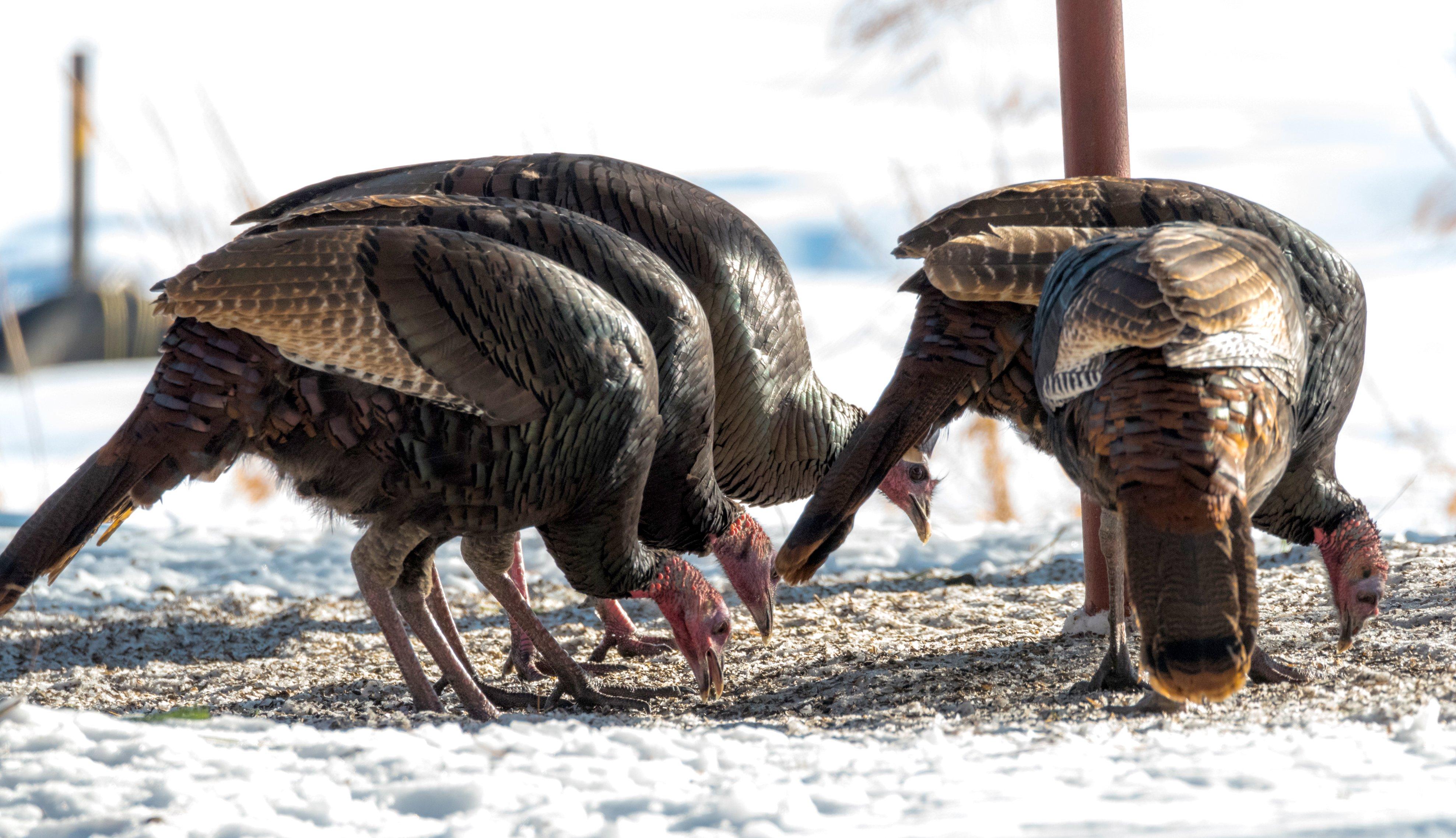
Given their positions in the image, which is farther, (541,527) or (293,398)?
(541,527)

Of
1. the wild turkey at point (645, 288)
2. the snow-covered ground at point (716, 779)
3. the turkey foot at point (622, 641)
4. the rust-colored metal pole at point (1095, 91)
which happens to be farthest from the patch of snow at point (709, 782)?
the rust-colored metal pole at point (1095, 91)

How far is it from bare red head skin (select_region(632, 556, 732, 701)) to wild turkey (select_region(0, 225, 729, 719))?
457 mm

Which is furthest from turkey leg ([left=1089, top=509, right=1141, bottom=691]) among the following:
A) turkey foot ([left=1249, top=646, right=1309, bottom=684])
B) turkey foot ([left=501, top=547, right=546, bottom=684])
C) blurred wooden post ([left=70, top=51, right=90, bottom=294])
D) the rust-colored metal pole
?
blurred wooden post ([left=70, top=51, right=90, bottom=294])

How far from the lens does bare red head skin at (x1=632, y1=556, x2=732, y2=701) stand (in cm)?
407

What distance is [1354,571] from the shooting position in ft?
12.2

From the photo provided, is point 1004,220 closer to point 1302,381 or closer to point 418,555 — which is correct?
point 1302,381

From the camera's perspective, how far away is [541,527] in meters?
3.87

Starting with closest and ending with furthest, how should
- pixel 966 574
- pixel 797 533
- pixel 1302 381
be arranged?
pixel 1302 381, pixel 797 533, pixel 966 574

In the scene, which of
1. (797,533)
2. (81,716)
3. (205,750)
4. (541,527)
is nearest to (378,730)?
(205,750)

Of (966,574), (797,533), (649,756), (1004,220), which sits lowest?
(966,574)

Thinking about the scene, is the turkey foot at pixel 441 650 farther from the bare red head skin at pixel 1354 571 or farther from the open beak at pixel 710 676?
the bare red head skin at pixel 1354 571

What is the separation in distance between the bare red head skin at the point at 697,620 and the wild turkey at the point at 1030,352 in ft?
1.20

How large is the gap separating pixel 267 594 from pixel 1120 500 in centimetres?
442

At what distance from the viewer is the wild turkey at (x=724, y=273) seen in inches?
177
